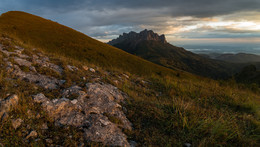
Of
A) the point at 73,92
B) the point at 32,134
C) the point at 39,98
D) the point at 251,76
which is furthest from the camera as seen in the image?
the point at 251,76

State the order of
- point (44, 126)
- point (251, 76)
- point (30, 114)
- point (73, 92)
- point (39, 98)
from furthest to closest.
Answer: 1. point (251, 76)
2. point (73, 92)
3. point (39, 98)
4. point (30, 114)
5. point (44, 126)

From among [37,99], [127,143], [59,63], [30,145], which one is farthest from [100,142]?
[59,63]

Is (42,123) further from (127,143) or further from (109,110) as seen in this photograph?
(127,143)

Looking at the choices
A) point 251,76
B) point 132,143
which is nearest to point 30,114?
point 132,143

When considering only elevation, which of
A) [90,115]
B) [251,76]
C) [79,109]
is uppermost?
[79,109]

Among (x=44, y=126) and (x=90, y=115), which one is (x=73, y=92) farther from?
(x=44, y=126)

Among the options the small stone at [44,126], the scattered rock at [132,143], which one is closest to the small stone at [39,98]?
the small stone at [44,126]

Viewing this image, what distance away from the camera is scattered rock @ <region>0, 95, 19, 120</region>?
3.06 meters

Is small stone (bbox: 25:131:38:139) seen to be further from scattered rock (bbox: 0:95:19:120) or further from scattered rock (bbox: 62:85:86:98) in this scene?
scattered rock (bbox: 62:85:86:98)

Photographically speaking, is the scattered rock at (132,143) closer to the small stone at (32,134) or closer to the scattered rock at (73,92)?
the small stone at (32,134)

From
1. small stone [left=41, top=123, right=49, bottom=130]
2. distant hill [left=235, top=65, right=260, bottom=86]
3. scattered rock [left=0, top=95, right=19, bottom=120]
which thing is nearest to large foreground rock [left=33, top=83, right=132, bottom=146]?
small stone [left=41, top=123, right=49, bottom=130]

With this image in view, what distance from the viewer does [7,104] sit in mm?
3248

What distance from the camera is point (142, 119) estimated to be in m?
4.24

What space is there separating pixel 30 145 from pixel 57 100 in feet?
5.26
